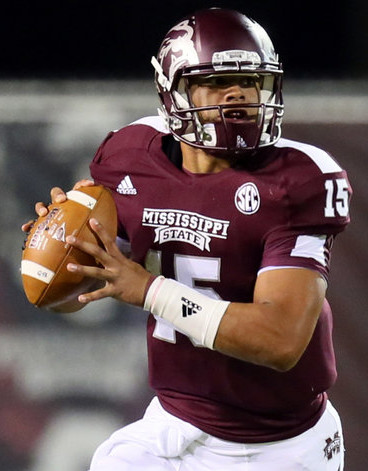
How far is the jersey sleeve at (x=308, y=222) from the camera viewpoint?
2318 mm

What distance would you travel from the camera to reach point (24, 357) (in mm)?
3453

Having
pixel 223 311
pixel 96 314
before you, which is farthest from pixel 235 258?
pixel 96 314

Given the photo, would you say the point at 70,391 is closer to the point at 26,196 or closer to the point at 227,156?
the point at 26,196

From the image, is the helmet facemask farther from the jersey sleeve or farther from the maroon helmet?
the jersey sleeve

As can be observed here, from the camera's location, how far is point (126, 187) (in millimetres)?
2555

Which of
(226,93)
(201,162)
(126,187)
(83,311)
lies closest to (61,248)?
(126,187)

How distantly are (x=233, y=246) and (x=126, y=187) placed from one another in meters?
0.32

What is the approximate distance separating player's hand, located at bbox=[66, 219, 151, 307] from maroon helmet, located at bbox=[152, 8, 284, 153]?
0.33 m

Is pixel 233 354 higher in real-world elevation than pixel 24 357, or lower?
higher

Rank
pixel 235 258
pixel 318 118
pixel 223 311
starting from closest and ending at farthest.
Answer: pixel 223 311 < pixel 235 258 < pixel 318 118

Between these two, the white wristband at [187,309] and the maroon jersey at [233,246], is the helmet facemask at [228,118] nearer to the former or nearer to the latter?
the maroon jersey at [233,246]

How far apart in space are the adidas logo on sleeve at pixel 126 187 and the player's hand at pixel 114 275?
0.30 meters

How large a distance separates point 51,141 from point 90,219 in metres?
1.14

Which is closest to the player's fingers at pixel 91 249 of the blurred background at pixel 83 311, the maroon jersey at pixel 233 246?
the maroon jersey at pixel 233 246
